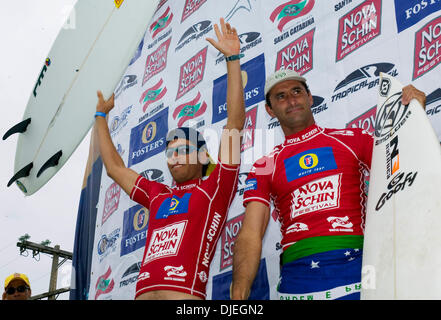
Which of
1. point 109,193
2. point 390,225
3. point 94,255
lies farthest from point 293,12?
point 94,255

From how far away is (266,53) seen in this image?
3.89 metres

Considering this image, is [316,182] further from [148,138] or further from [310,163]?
[148,138]

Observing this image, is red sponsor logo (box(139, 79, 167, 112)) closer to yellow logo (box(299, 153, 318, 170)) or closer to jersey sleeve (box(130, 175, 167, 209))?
jersey sleeve (box(130, 175, 167, 209))

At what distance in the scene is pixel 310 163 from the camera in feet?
7.99

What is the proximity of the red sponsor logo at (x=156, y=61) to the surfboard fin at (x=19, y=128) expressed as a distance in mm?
1465

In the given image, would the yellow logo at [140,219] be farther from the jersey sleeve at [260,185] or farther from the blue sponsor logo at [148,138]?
the jersey sleeve at [260,185]

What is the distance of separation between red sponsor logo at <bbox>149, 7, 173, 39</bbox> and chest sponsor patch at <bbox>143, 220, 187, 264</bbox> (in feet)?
10.2

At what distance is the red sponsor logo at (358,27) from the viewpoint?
126 inches

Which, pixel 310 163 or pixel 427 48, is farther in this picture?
pixel 427 48

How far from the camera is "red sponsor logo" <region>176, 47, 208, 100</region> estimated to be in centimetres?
450

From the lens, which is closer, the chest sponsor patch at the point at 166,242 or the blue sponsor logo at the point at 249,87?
the chest sponsor patch at the point at 166,242

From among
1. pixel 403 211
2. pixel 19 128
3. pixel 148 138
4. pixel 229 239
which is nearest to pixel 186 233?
pixel 229 239

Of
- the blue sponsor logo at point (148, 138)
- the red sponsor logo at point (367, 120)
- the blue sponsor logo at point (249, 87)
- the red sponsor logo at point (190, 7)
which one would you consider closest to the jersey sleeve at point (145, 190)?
the blue sponsor logo at point (249, 87)

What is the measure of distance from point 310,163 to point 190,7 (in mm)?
3075
